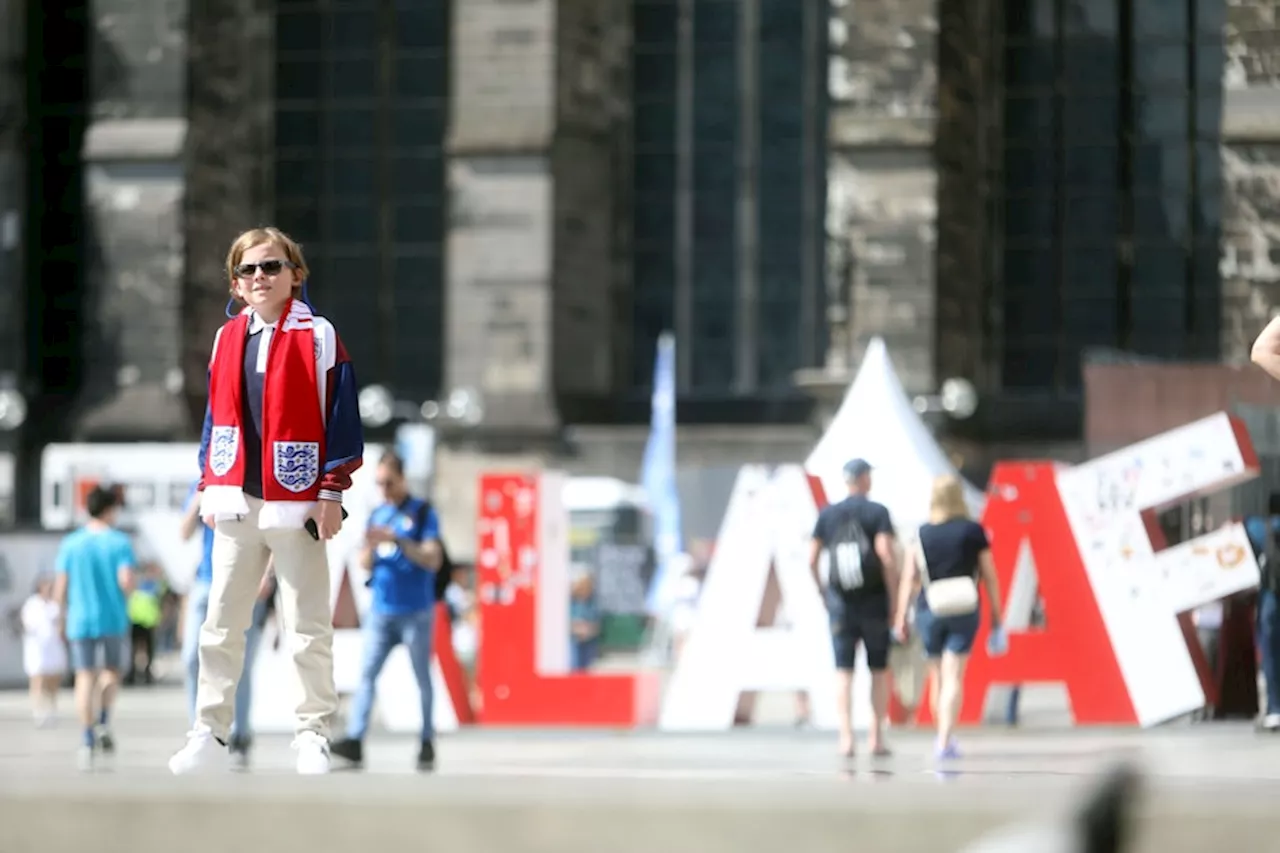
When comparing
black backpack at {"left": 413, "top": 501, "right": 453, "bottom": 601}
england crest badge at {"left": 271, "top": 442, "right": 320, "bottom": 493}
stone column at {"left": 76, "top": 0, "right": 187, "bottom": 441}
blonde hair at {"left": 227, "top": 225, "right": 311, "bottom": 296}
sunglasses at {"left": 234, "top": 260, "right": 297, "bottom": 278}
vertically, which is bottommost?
black backpack at {"left": 413, "top": 501, "right": 453, "bottom": 601}

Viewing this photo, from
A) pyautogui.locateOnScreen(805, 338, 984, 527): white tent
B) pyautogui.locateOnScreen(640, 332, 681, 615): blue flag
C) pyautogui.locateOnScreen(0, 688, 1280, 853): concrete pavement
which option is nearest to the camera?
pyautogui.locateOnScreen(0, 688, 1280, 853): concrete pavement

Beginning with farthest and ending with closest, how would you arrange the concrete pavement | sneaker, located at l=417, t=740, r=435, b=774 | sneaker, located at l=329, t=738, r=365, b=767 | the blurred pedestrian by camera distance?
1. the blurred pedestrian
2. sneaker, located at l=417, t=740, r=435, b=774
3. sneaker, located at l=329, t=738, r=365, b=767
4. the concrete pavement

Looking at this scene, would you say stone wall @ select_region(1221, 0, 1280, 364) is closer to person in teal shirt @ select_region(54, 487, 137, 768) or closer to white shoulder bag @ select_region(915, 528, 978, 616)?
white shoulder bag @ select_region(915, 528, 978, 616)

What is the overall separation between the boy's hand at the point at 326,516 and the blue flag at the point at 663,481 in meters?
20.3

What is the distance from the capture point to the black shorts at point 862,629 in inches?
554

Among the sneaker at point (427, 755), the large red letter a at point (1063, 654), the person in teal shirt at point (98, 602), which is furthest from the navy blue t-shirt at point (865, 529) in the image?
the person in teal shirt at point (98, 602)

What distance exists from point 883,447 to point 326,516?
11.7 metres

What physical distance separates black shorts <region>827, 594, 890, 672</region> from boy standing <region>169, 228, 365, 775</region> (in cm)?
650

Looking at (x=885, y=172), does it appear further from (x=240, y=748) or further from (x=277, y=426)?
(x=277, y=426)

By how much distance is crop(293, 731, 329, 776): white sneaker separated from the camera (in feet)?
25.8

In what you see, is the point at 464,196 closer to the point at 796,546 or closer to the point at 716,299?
the point at 716,299

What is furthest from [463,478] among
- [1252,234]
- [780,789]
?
[780,789]

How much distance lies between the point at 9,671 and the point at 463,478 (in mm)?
6286

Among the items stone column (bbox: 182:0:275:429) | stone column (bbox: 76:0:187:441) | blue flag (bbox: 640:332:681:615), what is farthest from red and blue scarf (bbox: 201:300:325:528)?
stone column (bbox: 182:0:275:429)
